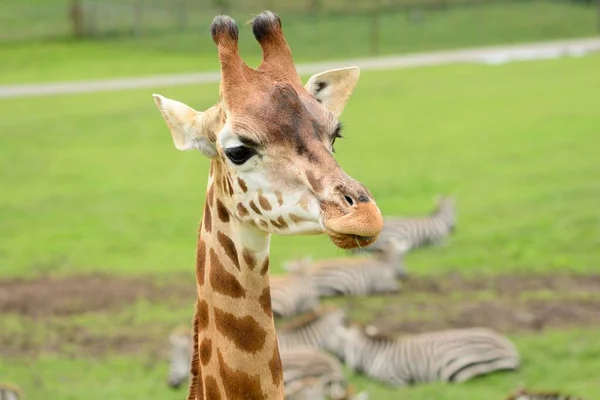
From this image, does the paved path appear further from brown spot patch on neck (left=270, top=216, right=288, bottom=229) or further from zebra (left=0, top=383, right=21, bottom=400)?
brown spot patch on neck (left=270, top=216, right=288, bottom=229)

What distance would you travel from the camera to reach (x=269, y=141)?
4.11m

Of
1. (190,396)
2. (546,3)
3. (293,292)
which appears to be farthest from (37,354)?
(546,3)

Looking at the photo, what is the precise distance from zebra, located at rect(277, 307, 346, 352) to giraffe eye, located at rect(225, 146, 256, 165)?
6.16 meters

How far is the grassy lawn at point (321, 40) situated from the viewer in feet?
127

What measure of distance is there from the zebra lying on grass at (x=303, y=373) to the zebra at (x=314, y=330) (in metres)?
0.45

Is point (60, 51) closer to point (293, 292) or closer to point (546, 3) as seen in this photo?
point (546, 3)

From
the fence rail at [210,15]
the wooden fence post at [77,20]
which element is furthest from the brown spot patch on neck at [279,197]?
the wooden fence post at [77,20]

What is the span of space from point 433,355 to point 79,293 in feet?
15.5

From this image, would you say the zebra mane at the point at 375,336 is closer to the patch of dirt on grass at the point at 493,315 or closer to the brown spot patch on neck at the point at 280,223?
the patch of dirt on grass at the point at 493,315

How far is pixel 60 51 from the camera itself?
44031mm

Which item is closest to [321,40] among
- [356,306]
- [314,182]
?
[356,306]

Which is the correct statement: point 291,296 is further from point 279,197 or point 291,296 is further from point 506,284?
point 279,197

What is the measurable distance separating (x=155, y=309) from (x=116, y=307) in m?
0.48

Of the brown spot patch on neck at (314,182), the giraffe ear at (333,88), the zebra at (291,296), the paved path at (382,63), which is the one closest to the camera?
the brown spot patch on neck at (314,182)
